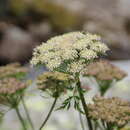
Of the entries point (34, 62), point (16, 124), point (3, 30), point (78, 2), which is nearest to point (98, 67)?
point (34, 62)

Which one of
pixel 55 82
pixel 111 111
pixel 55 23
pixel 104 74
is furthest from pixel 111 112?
pixel 55 23

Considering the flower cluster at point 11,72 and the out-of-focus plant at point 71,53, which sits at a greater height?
the flower cluster at point 11,72

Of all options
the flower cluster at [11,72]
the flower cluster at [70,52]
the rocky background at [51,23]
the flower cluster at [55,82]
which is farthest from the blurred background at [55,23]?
the flower cluster at [70,52]

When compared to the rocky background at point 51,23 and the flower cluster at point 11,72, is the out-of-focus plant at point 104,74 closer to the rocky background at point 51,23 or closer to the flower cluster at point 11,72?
the flower cluster at point 11,72

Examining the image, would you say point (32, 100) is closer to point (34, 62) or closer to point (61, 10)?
point (34, 62)

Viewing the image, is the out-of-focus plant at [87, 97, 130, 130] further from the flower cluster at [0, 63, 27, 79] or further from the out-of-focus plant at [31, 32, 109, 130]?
the flower cluster at [0, 63, 27, 79]

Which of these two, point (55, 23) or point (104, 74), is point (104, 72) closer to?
point (104, 74)
